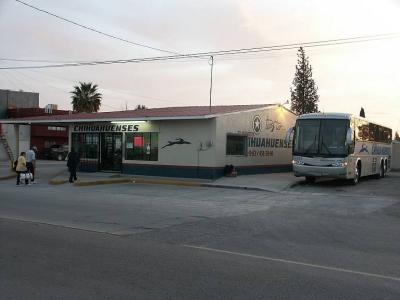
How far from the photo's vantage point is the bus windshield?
75.4 ft

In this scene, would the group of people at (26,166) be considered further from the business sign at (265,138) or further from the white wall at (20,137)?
the white wall at (20,137)

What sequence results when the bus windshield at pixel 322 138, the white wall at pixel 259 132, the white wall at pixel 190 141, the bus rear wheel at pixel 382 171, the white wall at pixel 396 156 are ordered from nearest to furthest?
the bus windshield at pixel 322 138 < the white wall at pixel 190 141 < the white wall at pixel 259 132 < the bus rear wheel at pixel 382 171 < the white wall at pixel 396 156

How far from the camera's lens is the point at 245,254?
347 inches

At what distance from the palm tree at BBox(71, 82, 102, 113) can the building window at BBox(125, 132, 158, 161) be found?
3787cm

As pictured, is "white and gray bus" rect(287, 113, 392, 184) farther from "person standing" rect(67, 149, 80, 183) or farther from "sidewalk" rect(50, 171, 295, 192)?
"person standing" rect(67, 149, 80, 183)

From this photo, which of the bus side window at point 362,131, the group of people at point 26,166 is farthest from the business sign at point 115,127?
the bus side window at point 362,131

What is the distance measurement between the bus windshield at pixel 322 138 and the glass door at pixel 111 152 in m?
10.3

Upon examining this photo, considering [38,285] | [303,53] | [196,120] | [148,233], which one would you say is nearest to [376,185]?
[196,120]

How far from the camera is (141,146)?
92.6 ft

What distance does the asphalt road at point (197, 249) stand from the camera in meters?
6.59

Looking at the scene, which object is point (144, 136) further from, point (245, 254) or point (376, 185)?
point (245, 254)

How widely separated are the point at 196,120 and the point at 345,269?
1858cm

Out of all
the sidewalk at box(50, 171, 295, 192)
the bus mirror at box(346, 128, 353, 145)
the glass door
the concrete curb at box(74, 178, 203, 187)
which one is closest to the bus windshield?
the bus mirror at box(346, 128, 353, 145)

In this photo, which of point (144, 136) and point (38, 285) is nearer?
point (38, 285)
